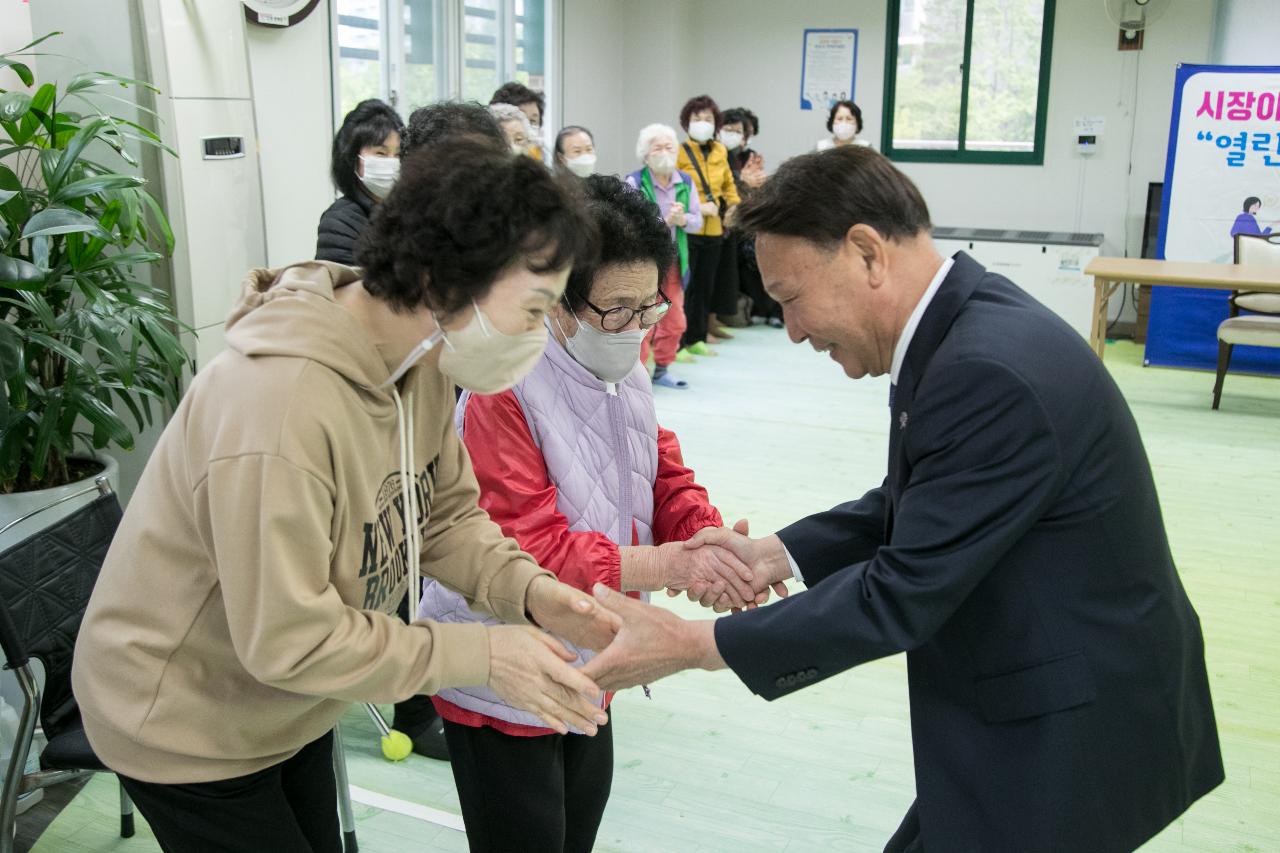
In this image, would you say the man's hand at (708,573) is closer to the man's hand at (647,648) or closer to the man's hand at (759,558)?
the man's hand at (759,558)

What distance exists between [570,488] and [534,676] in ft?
1.42

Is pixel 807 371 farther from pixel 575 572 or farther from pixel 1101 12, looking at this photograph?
pixel 575 572

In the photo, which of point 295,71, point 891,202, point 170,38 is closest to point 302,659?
point 891,202

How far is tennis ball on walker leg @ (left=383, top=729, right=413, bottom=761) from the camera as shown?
2.89 metres

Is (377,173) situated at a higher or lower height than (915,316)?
higher

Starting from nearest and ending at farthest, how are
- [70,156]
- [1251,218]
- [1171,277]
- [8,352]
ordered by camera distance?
1. [8,352]
2. [70,156]
3. [1171,277]
4. [1251,218]

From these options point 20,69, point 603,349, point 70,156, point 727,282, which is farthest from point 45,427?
point 727,282

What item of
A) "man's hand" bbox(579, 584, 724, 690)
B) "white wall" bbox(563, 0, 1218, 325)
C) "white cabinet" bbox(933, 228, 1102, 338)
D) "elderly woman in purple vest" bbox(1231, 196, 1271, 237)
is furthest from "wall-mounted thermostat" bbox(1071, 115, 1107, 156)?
"man's hand" bbox(579, 584, 724, 690)

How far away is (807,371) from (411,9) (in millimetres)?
3267

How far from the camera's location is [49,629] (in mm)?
2152

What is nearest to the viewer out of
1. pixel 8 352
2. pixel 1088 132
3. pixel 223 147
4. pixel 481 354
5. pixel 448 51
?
pixel 481 354

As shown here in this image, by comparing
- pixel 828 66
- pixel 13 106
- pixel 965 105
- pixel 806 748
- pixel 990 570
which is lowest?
pixel 806 748

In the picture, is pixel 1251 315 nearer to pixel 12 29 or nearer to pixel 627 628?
pixel 627 628

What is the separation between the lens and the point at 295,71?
497cm
